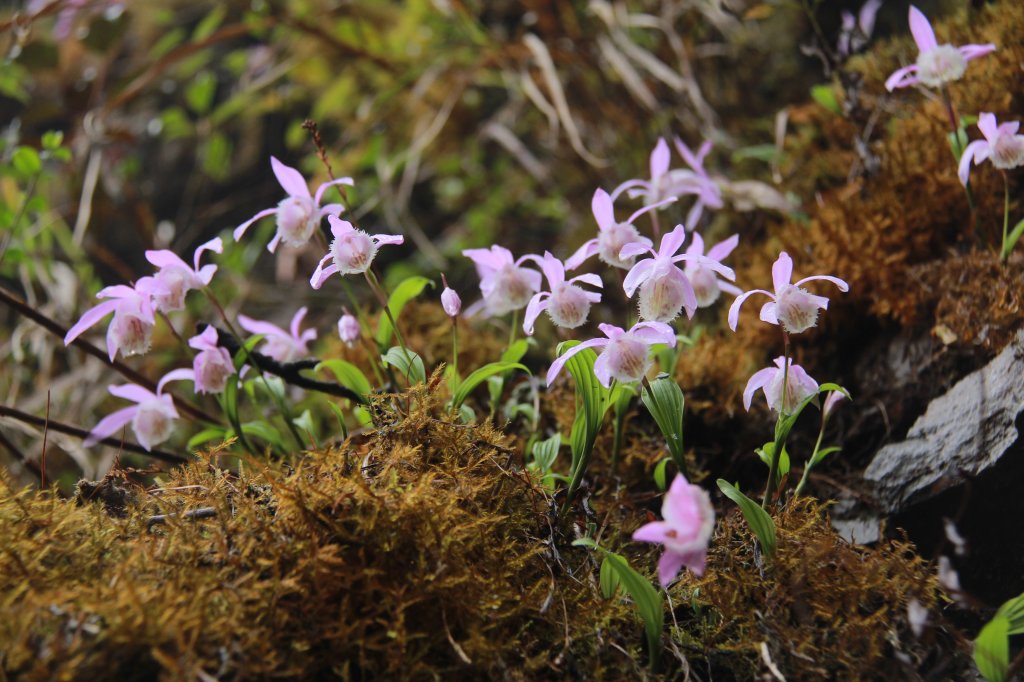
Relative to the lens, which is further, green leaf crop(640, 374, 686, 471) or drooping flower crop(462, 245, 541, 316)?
drooping flower crop(462, 245, 541, 316)

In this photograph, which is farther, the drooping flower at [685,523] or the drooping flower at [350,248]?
the drooping flower at [350,248]

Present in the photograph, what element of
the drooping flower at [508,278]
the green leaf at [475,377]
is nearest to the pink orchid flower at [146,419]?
the green leaf at [475,377]

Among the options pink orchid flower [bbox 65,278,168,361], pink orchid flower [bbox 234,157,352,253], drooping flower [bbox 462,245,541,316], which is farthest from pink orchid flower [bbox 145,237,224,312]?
drooping flower [bbox 462,245,541,316]

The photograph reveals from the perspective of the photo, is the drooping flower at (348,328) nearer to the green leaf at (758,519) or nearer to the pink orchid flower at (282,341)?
the pink orchid flower at (282,341)

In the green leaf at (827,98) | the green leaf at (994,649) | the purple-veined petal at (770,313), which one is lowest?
the green leaf at (994,649)

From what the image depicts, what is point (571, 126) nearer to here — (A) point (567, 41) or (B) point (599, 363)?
(A) point (567, 41)

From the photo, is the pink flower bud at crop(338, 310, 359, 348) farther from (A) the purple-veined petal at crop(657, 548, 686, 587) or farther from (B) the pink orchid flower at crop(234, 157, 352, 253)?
(A) the purple-veined petal at crop(657, 548, 686, 587)
